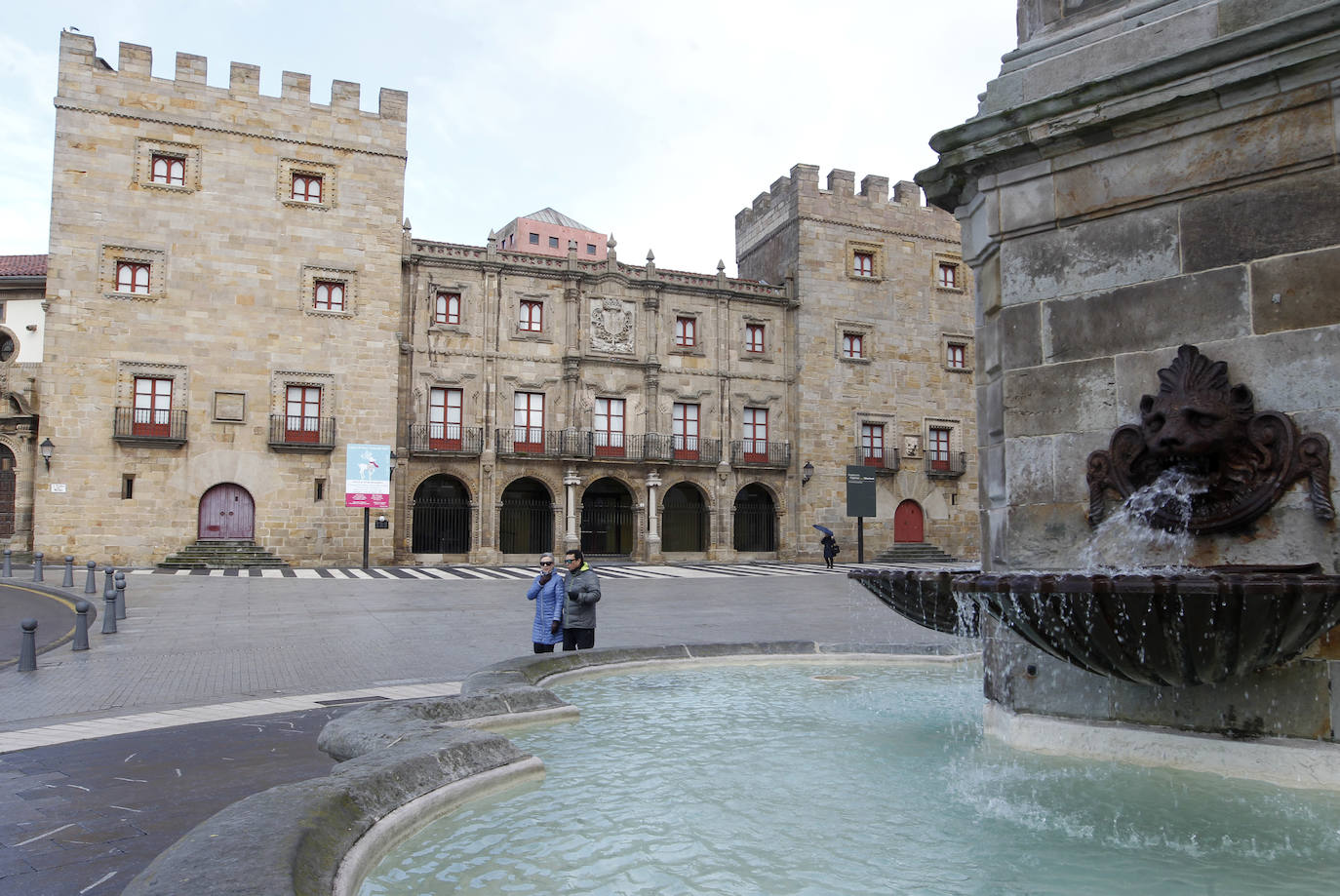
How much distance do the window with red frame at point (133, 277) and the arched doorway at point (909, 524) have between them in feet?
85.0

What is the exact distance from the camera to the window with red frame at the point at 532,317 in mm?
31781

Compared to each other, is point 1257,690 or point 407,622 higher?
point 1257,690

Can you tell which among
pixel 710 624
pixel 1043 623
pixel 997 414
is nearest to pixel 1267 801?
pixel 1043 623

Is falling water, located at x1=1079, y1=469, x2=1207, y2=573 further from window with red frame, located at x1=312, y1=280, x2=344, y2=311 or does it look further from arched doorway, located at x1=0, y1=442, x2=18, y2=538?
arched doorway, located at x1=0, y1=442, x2=18, y2=538

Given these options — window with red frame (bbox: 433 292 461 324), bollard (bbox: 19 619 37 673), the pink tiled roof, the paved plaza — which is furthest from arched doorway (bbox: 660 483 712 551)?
bollard (bbox: 19 619 37 673)

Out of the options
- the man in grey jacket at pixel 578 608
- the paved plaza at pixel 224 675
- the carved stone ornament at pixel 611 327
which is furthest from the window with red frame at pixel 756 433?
the man in grey jacket at pixel 578 608

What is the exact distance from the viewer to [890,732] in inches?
188

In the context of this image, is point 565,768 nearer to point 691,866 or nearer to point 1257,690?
point 691,866

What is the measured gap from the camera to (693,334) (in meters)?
34.0

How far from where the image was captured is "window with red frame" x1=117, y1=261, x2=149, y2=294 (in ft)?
87.6

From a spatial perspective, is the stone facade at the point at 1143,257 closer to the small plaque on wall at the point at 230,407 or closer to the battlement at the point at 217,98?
the small plaque on wall at the point at 230,407

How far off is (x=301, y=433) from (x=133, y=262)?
6.67m

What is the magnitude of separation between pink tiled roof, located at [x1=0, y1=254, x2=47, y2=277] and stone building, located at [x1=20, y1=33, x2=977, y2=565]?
3.87 meters

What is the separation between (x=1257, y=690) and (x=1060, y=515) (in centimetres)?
104
